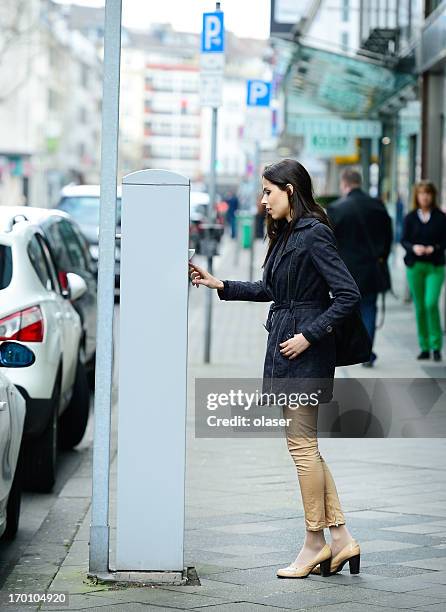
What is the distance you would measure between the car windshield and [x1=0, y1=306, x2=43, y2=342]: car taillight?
1675 cm

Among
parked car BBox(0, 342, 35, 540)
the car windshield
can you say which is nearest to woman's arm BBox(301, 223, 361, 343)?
parked car BBox(0, 342, 35, 540)

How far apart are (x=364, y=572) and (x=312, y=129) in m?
25.9

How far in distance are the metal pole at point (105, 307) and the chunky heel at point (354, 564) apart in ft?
3.29

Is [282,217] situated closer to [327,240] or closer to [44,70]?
[327,240]

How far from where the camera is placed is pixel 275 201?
20.1 feet

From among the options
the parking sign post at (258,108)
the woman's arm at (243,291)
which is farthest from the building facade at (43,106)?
the woman's arm at (243,291)

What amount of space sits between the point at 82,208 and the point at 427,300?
1161 centimetres

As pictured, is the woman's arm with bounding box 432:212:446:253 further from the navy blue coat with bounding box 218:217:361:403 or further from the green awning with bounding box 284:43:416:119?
the navy blue coat with bounding box 218:217:361:403

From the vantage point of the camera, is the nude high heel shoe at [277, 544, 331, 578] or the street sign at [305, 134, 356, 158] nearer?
the nude high heel shoe at [277, 544, 331, 578]

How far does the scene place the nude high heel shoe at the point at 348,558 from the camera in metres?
6.14

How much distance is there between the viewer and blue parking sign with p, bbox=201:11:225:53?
585 inches

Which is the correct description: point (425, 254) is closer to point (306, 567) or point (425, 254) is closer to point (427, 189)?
point (427, 189)

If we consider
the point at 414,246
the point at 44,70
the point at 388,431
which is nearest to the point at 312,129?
the point at 414,246

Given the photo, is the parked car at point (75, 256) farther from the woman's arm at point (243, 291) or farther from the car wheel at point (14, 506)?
the woman's arm at point (243, 291)
